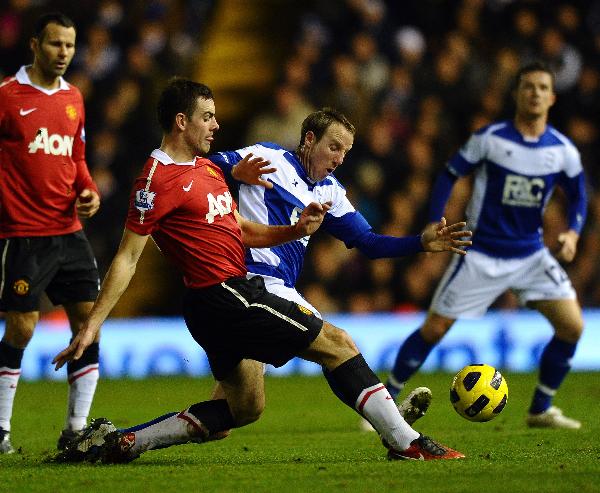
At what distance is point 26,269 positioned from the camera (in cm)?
767

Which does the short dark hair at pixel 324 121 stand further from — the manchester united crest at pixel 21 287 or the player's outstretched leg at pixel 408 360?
the player's outstretched leg at pixel 408 360

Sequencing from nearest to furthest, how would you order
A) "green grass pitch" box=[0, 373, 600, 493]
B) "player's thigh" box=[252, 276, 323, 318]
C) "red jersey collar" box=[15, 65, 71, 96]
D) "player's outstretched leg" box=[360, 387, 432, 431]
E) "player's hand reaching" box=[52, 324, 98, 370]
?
"green grass pitch" box=[0, 373, 600, 493] < "player's hand reaching" box=[52, 324, 98, 370] < "player's thigh" box=[252, 276, 323, 318] < "player's outstretched leg" box=[360, 387, 432, 431] < "red jersey collar" box=[15, 65, 71, 96]

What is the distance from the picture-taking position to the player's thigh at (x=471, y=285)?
9.14 metres

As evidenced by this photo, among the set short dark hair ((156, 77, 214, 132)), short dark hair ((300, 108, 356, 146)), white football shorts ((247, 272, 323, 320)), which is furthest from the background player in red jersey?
short dark hair ((300, 108, 356, 146))

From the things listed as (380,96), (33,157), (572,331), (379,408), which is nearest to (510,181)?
(572,331)

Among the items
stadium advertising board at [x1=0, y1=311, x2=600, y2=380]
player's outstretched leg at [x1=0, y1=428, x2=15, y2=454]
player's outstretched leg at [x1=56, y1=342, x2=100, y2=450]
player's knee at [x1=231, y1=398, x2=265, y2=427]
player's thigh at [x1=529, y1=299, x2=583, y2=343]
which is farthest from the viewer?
stadium advertising board at [x1=0, y1=311, x2=600, y2=380]

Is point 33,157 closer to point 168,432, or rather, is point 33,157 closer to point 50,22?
point 50,22

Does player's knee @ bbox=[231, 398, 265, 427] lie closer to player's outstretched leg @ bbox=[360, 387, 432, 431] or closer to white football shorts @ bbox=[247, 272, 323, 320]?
white football shorts @ bbox=[247, 272, 323, 320]

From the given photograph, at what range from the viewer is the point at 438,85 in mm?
15172

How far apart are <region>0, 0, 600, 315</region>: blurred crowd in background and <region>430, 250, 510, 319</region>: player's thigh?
14.8 feet

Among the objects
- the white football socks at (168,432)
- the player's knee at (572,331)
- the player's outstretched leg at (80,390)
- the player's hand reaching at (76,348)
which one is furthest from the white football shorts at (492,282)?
the player's hand reaching at (76,348)

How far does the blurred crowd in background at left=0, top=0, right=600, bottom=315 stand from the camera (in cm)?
1409

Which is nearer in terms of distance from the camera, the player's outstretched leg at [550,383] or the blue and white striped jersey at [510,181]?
the player's outstretched leg at [550,383]

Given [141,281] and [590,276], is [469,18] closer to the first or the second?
[590,276]
